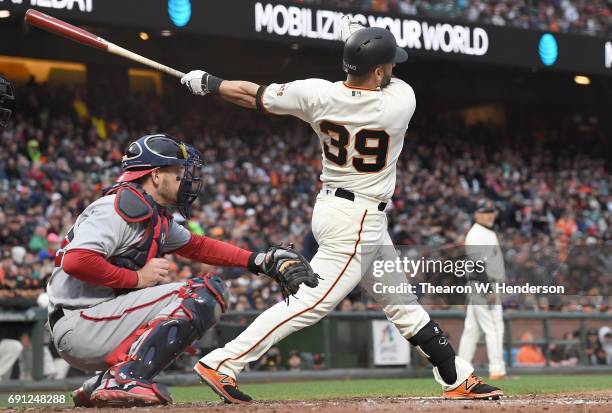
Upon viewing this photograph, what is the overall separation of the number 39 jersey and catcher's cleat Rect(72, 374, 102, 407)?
1667mm

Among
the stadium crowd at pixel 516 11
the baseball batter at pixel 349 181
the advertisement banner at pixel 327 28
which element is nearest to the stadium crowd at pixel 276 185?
the advertisement banner at pixel 327 28

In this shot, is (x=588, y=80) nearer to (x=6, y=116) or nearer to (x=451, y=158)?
(x=451, y=158)

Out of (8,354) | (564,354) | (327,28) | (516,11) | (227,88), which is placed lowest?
(564,354)

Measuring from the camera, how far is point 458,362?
5828mm

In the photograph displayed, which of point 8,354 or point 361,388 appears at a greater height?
point 8,354

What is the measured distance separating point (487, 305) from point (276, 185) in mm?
7396

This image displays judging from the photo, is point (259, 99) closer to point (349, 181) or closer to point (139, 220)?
point (349, 181)

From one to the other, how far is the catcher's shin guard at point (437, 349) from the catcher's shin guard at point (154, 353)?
1397mm

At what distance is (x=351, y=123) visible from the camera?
557 centimetres

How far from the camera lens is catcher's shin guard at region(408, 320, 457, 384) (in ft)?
18.8

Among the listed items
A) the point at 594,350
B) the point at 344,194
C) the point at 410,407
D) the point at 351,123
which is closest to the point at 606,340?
the point at 594,350

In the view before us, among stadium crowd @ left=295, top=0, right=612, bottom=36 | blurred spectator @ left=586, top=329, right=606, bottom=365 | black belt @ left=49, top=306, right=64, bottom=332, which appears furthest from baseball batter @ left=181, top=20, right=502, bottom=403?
stadium crowd @ left=295, top=0, right=612, bottom=36

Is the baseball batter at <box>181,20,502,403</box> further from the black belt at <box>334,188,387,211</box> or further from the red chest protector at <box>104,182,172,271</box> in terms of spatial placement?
the red chest protector at <box>104,182,172,271</box>

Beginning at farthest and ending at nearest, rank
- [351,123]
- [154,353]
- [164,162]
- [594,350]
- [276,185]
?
[276,185]
[594,350]
[351,123]
[164,162]
[154,353]
